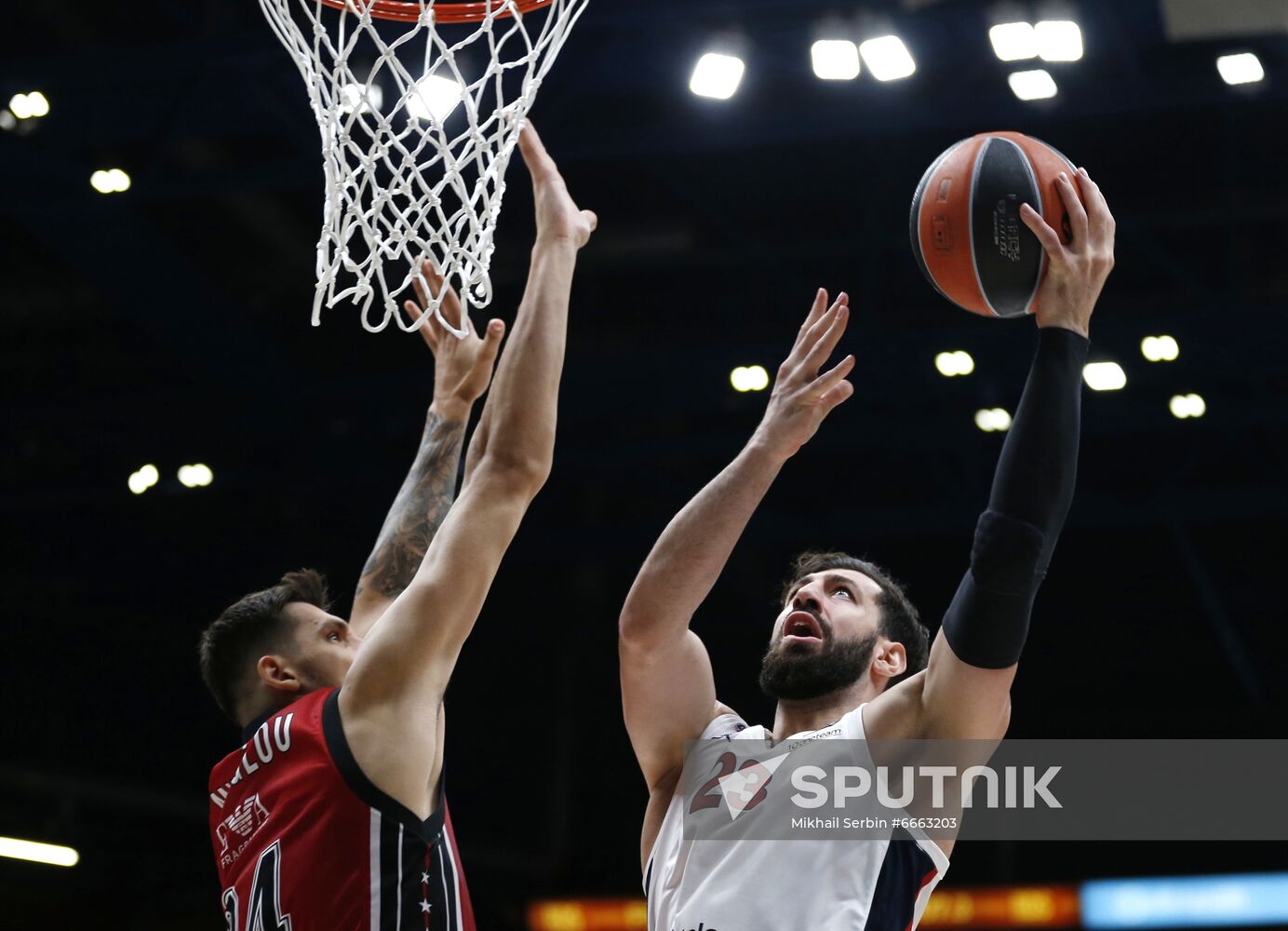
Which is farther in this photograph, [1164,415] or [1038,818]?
[1038,818]

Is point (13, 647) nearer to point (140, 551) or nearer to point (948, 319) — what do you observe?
point (140, 551)

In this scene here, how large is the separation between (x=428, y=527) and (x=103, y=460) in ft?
20.8

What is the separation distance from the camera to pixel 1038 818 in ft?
38.1

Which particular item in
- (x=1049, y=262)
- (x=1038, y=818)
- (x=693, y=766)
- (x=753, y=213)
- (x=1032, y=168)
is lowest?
(x=693, y=766)

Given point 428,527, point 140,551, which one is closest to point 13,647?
point 140,551

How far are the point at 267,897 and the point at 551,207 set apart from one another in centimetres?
143

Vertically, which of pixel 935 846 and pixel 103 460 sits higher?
pixel 103 460

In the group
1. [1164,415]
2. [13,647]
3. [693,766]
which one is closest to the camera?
[693,766]

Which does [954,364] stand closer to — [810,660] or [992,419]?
[992,419]

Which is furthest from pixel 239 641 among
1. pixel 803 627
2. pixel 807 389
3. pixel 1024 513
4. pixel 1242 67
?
pixel 1242 67

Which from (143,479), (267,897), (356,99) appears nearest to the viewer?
(267,897)

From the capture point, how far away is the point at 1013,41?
249 inches

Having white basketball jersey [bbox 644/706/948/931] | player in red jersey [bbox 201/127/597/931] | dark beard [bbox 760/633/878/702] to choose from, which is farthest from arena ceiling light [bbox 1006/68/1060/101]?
white basketball jersey [bbox 644/706/948/931]

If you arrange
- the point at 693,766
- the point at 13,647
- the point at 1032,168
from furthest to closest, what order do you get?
1. the point at 13,647
2. the point at 693,766
3. the point at 1032,168
